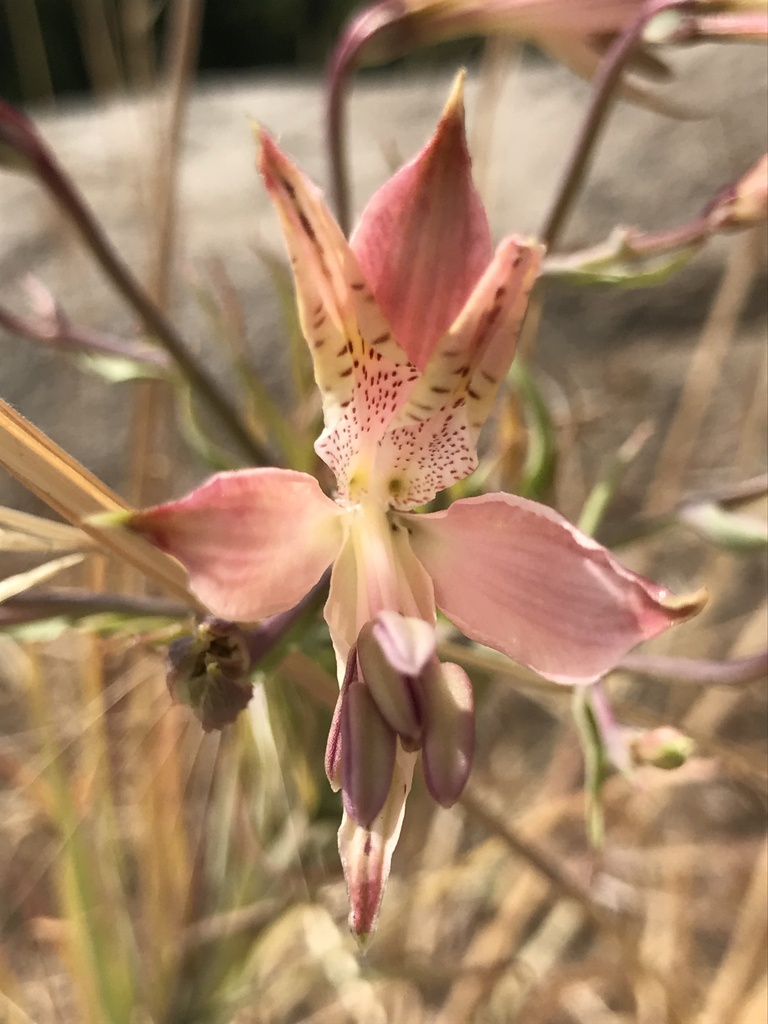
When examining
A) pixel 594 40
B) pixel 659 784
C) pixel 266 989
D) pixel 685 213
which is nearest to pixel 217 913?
pixel 266 989

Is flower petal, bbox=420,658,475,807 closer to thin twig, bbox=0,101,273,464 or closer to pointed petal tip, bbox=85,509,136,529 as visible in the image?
pointed petal tip, bbox=85,509,136,529

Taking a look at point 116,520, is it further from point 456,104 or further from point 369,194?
point 369,194

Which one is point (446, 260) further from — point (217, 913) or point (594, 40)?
point (217, 913)

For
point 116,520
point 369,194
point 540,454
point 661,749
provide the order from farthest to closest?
1. point 369,194
2. point 540,454
3. point 661,749
4. point 116,520

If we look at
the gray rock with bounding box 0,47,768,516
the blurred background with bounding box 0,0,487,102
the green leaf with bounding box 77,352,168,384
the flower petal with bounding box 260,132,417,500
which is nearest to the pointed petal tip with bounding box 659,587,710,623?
the flower petal with bounding box 260,132,417,500

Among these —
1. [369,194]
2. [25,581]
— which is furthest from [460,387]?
[369,194]

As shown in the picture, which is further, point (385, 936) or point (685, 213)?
point (685, 213)
